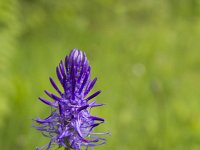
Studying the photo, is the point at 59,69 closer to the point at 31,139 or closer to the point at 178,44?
the point at 31,139

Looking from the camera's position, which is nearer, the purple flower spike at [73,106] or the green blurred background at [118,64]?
the purple flower spike at [73,106]

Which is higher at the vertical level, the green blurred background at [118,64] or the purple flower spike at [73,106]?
the green blurred background at [118,64]

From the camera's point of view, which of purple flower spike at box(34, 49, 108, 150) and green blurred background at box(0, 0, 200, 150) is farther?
green blurred background at box(0, 0, 200, 150)

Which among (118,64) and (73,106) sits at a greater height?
(118,64)

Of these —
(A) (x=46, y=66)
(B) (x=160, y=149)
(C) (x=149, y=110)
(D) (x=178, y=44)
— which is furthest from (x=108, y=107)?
(D) (x=178, y=44)
